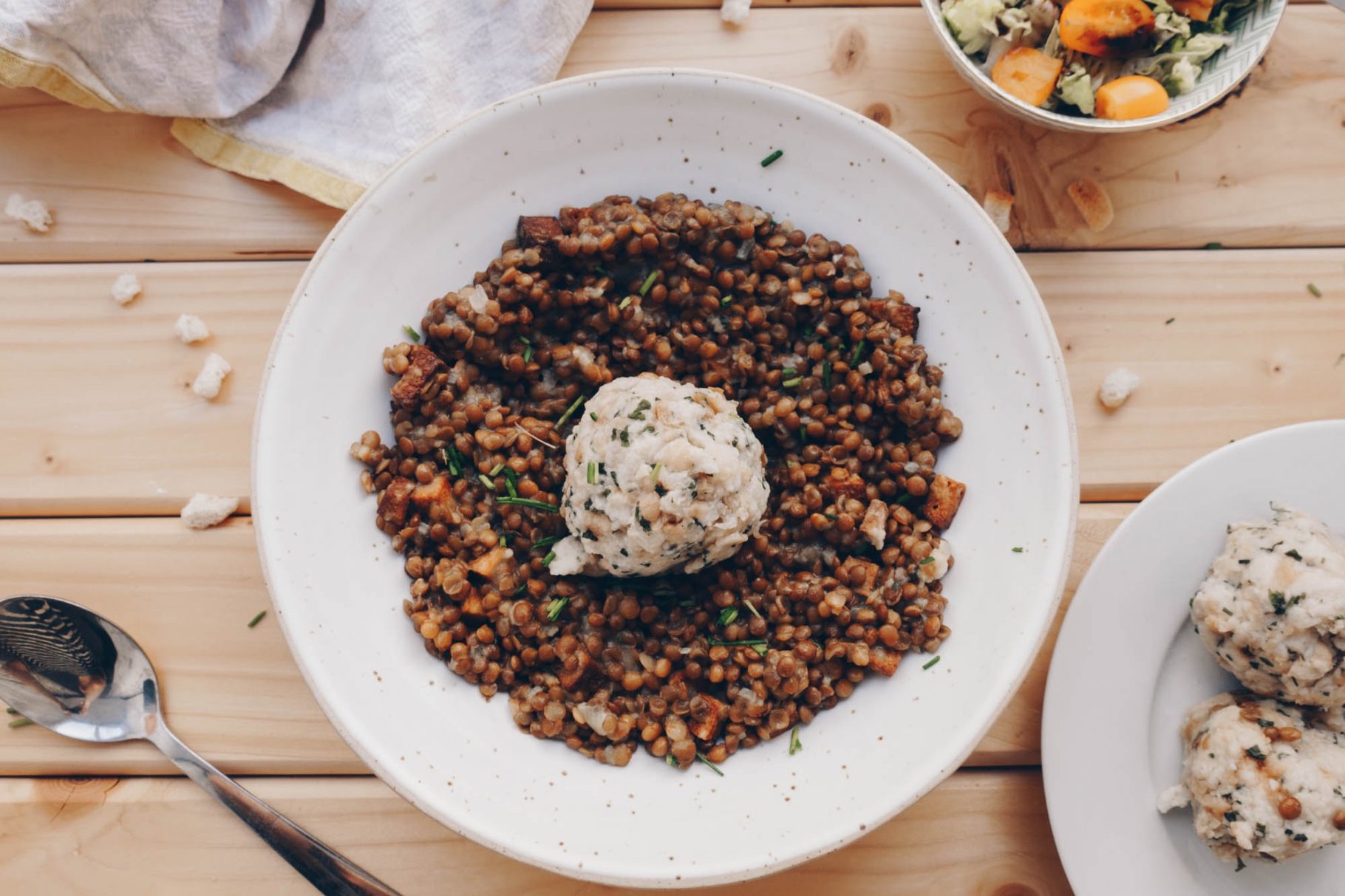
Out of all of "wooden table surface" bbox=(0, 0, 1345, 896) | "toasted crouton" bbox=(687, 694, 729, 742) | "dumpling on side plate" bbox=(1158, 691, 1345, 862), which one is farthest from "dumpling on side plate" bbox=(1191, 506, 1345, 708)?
"toasted crouton" bbox=(687, 694, 729, 742)

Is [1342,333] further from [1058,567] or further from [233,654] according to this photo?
[233,654]

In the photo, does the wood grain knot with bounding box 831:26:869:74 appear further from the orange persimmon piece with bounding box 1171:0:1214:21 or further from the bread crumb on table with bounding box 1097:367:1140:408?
the bread crumb on table with bounding box 1097:367:1140:408

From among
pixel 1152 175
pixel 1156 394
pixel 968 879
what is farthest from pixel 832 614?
pixel 1152 175

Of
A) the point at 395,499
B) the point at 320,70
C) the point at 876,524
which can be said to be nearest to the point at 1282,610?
the point at 876,524

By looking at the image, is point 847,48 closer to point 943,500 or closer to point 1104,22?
point 1104,22

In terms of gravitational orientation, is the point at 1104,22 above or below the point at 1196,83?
above
